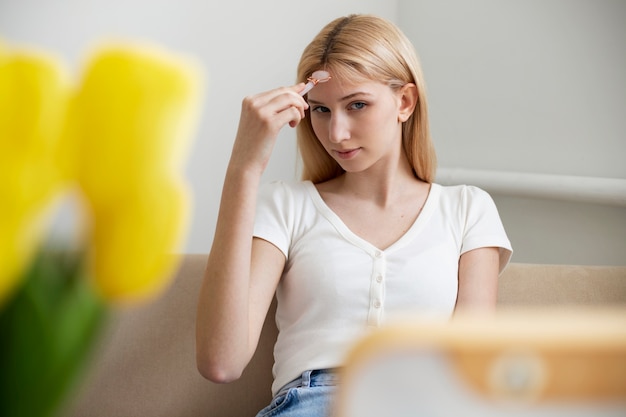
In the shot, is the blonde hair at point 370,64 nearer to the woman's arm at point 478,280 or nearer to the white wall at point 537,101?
the woman's arm at point 478,280

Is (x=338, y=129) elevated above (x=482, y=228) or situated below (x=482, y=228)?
above

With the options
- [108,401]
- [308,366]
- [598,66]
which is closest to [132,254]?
[308,366]

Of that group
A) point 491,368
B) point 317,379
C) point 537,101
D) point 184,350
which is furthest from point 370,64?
point 491,368

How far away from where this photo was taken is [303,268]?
1400mm

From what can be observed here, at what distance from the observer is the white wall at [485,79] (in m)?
1.90

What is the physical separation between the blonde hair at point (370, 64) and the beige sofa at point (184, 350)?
33cm

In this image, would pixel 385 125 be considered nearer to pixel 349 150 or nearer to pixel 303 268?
pixel 349 150

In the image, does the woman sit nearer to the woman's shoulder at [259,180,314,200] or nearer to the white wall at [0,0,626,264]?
the woman's shoulder at [259,180,314,200]

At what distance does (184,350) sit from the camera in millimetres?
1541

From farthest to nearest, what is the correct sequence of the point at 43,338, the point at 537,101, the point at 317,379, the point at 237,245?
the point at 537,101 < the point at 317,379 < the point at 237,245 < the point at 43,338

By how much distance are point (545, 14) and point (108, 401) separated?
60.1 inches

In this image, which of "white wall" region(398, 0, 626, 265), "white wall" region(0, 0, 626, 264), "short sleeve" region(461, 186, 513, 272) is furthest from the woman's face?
"white wall" region(398, 0, 626, 265)

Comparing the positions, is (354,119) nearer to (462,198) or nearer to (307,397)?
(462,198)

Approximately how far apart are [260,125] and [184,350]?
0.58 m
